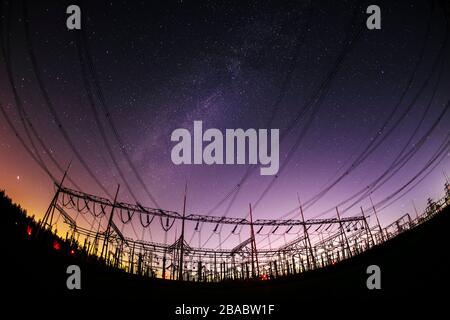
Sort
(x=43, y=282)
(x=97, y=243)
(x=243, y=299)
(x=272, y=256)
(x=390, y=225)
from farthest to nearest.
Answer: (x=272, y=256) < (x=97, y=243) < (x=390, y=225) < (x=243, y=299) < (x=43, y=282)

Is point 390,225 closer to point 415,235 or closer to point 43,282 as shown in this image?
point 415,235

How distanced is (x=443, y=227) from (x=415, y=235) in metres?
1.11

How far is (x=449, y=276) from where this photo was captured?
9219 millimetres

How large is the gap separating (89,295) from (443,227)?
54.5 ft

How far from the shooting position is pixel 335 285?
13.6 metres

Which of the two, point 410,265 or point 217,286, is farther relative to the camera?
point 217,286

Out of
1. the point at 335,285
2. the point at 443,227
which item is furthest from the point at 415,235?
the point at 335,285

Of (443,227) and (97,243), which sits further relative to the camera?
(97,243)

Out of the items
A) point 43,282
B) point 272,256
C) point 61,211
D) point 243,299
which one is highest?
point 61,211

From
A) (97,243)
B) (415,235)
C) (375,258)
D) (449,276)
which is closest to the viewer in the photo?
(449,276)

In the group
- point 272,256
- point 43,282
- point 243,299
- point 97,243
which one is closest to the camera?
point 43,282

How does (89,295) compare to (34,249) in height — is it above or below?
below

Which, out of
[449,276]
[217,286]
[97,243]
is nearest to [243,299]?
[217,286]

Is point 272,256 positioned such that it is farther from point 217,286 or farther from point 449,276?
point 449,276
